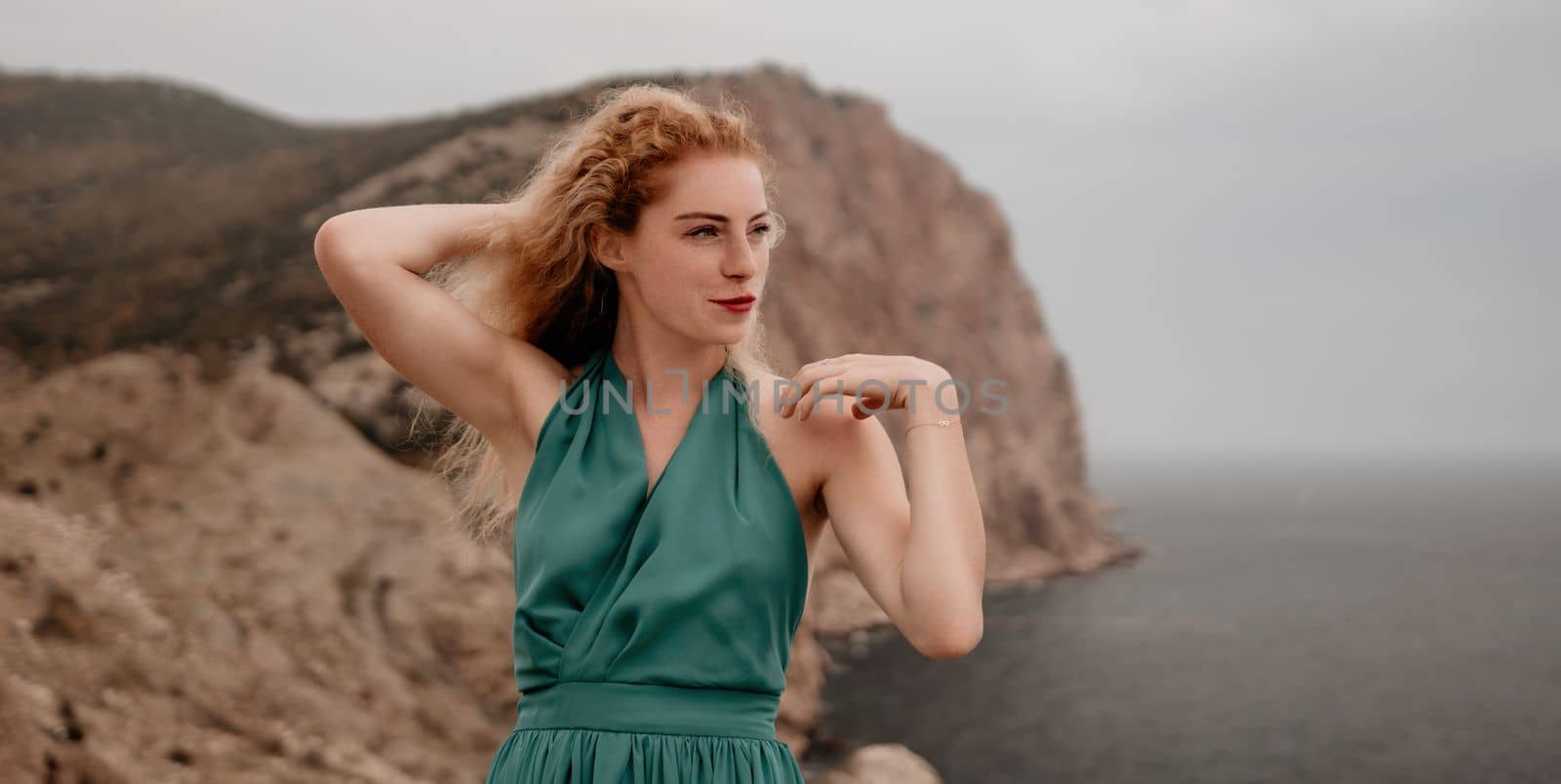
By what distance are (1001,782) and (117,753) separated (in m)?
15.2

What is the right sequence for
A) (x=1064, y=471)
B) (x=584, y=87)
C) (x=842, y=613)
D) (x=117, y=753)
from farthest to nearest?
(x=1064, y=471), (x=584, y=87), (x=842, y=613), (x=117, y=753)

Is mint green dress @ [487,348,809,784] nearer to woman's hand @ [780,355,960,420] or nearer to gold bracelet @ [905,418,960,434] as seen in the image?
woman's hand @ [780,355,960,420]

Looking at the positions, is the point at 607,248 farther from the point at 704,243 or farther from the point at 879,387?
the point at 879,387

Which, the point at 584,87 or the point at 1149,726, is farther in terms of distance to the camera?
the point at 584,87

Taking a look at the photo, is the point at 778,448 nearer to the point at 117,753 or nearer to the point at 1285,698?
the point at 117,753

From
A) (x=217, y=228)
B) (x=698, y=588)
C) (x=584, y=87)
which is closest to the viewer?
(x=698, y=588)

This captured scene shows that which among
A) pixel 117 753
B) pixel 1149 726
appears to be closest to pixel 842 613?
pixel 1149 726

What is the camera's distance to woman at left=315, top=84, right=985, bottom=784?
6.20 feet

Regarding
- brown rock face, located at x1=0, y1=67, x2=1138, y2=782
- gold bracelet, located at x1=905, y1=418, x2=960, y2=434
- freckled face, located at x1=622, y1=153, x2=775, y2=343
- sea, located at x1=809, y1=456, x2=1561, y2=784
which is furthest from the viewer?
sea, located at x1=809, y1=456, x2=1561, y2=784

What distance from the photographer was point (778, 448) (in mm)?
2053

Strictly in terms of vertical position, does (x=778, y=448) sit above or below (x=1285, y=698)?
above

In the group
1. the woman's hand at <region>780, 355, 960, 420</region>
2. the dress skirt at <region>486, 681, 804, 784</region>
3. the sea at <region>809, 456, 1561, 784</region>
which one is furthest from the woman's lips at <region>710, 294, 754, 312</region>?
Result: the sea at <region>809, 456, 1561, 784</region>

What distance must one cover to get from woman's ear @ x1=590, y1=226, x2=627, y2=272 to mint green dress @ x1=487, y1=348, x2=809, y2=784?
0.36m

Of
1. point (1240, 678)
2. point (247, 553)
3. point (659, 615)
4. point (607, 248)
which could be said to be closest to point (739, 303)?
point (607, 248)
